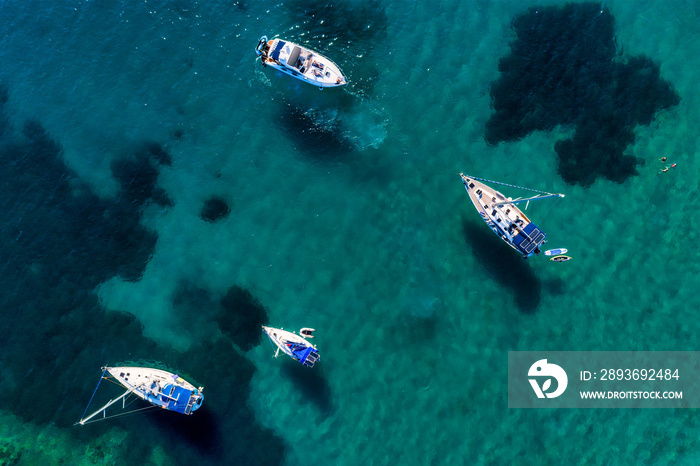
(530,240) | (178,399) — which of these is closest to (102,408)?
(178,399)

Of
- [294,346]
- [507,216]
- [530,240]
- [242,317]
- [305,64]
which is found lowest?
[242,317]

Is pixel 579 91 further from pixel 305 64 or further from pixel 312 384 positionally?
pixel 312 384

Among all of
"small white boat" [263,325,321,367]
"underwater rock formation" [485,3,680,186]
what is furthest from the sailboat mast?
"underwater rock formation" [485,3,680,186]

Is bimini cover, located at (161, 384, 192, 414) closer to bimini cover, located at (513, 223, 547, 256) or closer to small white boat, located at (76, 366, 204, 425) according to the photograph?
small white boat, located at (76, 366, 204, 425)

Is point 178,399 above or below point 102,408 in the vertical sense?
above

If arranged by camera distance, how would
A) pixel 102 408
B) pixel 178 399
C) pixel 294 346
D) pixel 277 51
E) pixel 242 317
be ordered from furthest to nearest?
pixel 277 51 → pixel 242 317 → pixel 102 408 → pixel 294 346 → pixel 178 399

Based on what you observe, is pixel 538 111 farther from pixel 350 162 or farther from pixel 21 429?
pixel 21 429
